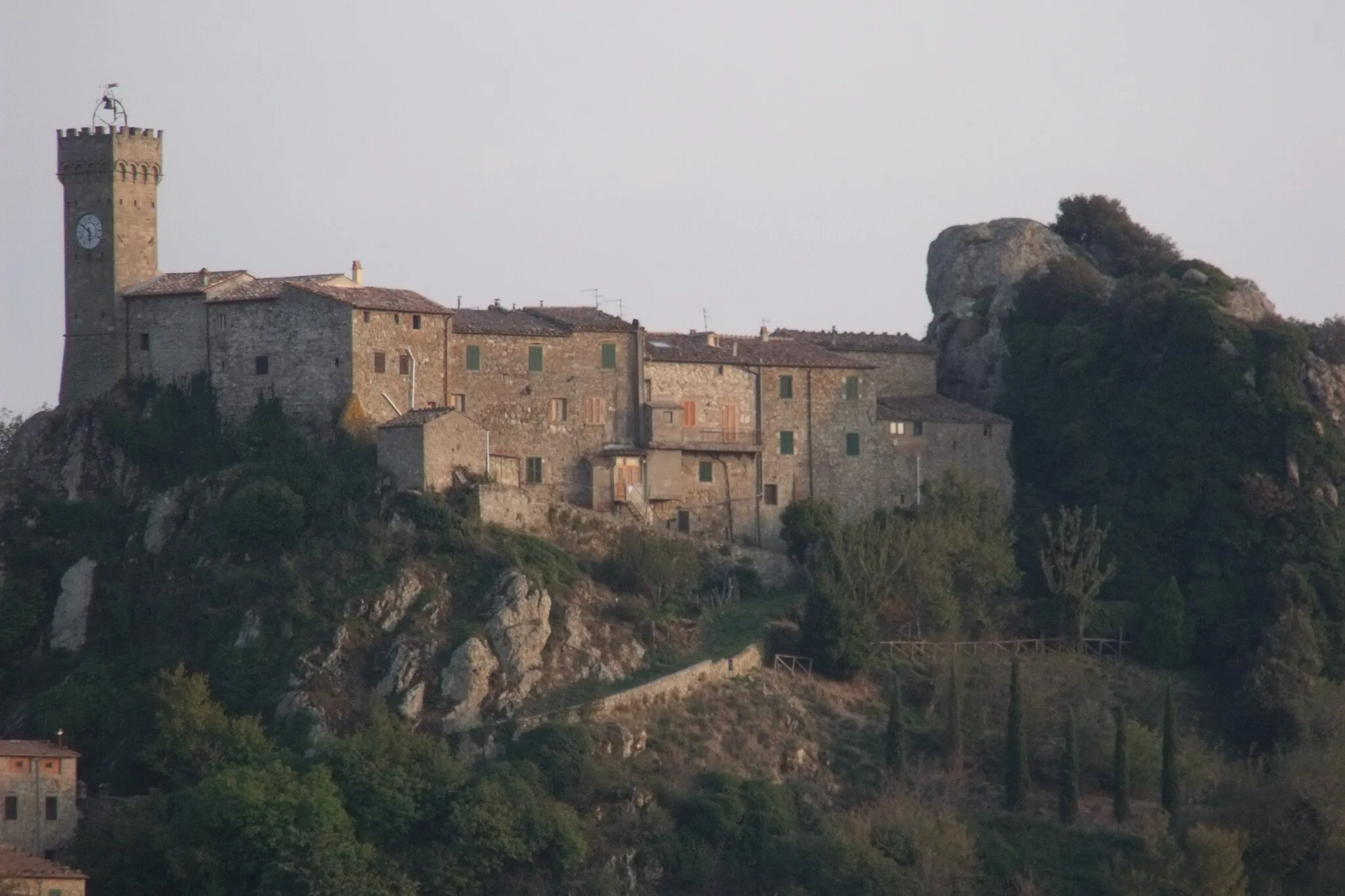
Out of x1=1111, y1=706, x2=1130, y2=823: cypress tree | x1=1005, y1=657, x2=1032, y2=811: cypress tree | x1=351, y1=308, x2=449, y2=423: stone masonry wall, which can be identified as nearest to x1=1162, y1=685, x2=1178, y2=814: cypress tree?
x1=1111, y1=706, x2=1130, y2=823: cypress tree

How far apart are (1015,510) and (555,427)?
1348cm

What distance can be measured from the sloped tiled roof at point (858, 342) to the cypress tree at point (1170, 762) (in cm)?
1778

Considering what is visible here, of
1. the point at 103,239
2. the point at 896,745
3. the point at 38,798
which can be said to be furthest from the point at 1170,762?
the point at 103,239

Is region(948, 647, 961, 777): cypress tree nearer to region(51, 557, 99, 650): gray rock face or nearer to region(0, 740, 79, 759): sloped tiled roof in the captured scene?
region(0, 740, 79, 759): sloped tiled roof

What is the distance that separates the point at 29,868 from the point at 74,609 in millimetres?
11227

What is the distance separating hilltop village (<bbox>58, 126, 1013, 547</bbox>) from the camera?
8356cm

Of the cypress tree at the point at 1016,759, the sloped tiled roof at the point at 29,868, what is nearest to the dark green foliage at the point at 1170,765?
the cypress tree at the point at 1016,759

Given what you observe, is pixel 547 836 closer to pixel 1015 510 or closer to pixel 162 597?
pixel 162 597

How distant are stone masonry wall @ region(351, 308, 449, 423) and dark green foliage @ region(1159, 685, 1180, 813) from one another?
20362mm

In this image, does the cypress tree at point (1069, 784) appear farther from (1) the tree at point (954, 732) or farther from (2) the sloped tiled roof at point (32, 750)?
(2) the sloped tiled roof at point (32, 750)

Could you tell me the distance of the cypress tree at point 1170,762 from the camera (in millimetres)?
78688

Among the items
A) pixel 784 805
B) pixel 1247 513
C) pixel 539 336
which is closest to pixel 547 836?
pixel 784 805

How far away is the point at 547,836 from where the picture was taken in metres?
73.2

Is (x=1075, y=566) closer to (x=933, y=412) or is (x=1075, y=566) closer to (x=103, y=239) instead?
(x=933, y=412)
